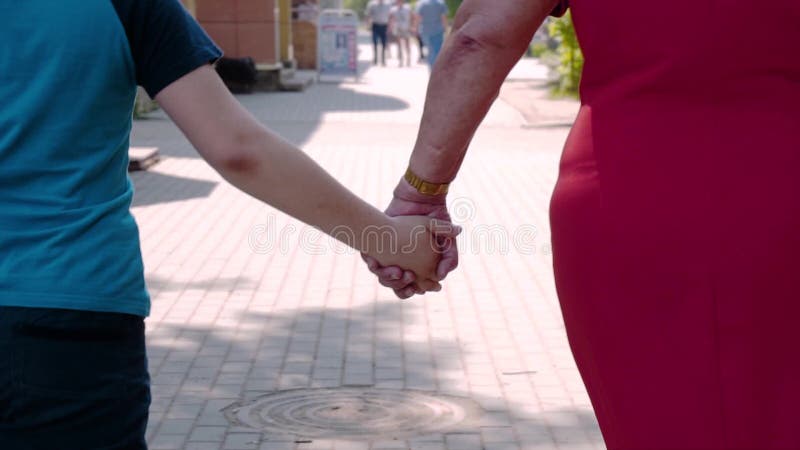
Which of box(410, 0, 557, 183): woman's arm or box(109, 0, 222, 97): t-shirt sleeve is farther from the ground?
box(109, 0, 222, 97): t-shirt sleeve

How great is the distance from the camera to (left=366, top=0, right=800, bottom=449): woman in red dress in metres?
2.46

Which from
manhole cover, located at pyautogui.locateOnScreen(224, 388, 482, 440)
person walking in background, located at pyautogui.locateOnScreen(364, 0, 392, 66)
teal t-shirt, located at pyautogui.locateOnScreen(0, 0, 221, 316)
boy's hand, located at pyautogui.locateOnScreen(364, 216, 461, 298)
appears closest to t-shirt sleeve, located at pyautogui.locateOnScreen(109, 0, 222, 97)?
teal t-shirt, located at pyautogui.locateOnScreen(0, 0, 221, 316)

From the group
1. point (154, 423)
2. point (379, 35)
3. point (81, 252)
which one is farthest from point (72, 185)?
point (379, 35)

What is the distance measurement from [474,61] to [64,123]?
2.82 ft

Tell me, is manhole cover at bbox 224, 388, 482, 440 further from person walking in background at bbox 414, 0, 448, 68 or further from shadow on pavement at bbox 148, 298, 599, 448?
person walking in background at bbox 414, 0, 448, 68

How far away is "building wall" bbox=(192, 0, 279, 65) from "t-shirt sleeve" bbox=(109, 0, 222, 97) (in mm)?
22800

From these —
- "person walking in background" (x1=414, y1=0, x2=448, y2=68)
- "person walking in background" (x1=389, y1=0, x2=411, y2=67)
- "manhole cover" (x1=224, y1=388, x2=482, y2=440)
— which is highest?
"manhole cover" (x1=224, y1=388, x2=482, y2=440)

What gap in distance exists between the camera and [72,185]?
241 cm

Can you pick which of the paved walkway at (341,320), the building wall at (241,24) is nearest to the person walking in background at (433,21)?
the building wall at (241,24)

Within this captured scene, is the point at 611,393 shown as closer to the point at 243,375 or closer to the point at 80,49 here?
the point at 80,49

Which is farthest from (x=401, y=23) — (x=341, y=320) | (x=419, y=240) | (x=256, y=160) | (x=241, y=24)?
(x=256, y=160)

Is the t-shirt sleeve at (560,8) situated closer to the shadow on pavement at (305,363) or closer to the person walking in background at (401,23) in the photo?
the shadow on pavement at (305,363)

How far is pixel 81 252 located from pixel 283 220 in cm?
846

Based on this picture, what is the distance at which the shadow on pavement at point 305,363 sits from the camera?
566cm
